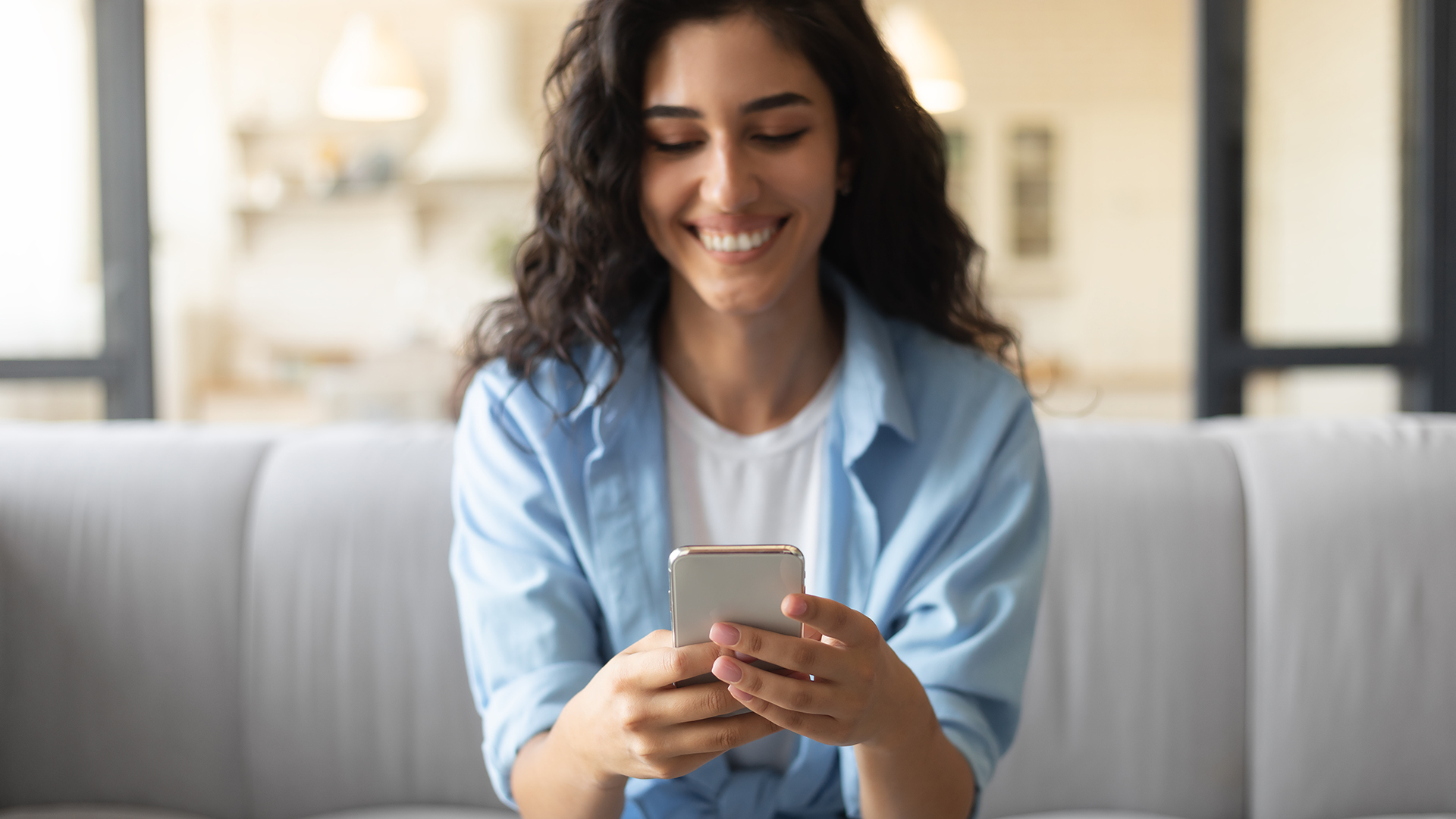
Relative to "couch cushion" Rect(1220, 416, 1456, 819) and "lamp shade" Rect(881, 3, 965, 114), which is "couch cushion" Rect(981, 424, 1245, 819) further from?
"lamp shade" Rect(881, 3, 965, 114)

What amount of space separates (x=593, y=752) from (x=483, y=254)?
512 cm

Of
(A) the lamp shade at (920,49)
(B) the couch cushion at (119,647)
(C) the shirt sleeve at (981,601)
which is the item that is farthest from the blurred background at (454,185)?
(C) the shirt sleeve at (981,601)

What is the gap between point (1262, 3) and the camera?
2.10m

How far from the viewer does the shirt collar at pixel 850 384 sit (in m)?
1.07

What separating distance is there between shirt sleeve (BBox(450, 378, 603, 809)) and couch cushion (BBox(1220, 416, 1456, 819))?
92 centimetres

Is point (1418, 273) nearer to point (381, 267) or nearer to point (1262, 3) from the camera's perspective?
point (1262, 3)

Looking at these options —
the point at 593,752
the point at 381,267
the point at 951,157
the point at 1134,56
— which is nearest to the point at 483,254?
the point at 381,267

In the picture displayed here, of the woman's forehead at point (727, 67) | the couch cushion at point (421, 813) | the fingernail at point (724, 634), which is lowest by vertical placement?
the couch cushion at point (421, 813)

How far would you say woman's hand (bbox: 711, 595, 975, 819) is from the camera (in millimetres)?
726

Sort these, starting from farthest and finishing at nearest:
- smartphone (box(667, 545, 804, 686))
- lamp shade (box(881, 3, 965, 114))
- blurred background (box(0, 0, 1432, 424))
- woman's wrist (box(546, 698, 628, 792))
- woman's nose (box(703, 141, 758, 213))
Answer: blurred background (box(0, 0, 1432, 424))
lamp shade (box(881, 3, 965, 114))
woman's nose (box(703, 141, 758, 213))
woman's wrist (box(546, 698, 628, 792))
smartphone (box(667, 545, 804, 686))

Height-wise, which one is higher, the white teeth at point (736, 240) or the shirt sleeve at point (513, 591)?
the white teeth at point (736, 240)

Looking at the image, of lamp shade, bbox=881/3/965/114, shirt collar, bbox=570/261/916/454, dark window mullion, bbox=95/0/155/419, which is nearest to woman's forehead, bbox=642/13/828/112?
Answer: shirt collar, bbox=570/261/916/454

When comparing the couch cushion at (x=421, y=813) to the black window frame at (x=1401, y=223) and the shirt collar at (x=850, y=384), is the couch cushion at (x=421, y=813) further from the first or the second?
the black window frame at (x=1401, y=223)

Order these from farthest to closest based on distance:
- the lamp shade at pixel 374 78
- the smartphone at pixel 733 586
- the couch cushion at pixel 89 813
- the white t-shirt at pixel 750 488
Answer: the lamp shade at pixel 374 78
the couch cushion at pixel 89 813
the white t-shirt at pixel 750 488
the smartphone at pixel 733 586
